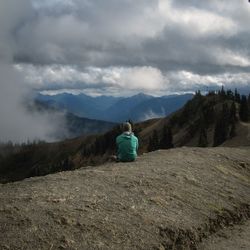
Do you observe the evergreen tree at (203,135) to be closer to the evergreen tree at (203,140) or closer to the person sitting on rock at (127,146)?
the evergreen tree at (203,140)

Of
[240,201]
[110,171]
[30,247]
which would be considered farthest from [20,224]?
[240,201]

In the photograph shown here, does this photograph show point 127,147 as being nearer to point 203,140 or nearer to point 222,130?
point 222,130

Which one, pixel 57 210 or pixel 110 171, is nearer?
pixel 57 210

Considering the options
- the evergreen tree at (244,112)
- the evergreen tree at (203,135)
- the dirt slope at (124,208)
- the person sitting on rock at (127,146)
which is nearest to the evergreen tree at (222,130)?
the evergreen tree at (244,112)

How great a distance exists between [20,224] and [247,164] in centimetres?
1755

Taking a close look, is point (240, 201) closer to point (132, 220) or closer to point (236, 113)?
point (132, 220)

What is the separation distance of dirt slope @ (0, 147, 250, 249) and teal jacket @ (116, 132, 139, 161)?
1547 mm

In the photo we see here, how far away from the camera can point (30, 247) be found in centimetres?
1347

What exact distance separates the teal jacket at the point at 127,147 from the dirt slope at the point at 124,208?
1547mm

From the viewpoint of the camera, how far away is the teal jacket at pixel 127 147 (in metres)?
26.2

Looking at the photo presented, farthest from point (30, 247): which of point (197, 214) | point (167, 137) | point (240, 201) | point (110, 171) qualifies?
point (167, 137)

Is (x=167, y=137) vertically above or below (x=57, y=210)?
below

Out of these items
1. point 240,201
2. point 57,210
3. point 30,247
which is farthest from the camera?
point 240,201

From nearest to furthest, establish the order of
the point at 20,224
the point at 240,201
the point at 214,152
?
the point at 20,224 < the point at 240,201 < the point at 214,152
